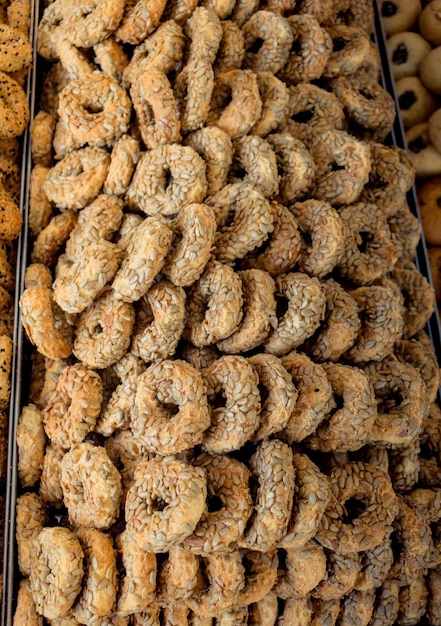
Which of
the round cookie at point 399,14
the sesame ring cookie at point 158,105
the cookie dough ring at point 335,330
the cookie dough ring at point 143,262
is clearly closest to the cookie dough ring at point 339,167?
the cookie dough ring at point 335,330

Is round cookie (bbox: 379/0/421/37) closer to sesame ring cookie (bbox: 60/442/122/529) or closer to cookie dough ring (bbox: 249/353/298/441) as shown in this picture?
cookie dough ring (bbox: 249/353/298/441)

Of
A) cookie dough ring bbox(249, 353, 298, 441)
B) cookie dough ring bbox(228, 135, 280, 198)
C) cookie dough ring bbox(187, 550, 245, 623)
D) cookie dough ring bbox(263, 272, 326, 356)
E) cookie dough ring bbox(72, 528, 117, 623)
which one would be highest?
cookie dough ring bbox(228, 135, 280, 198)

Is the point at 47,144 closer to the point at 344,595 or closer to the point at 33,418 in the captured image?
the point at 33,418

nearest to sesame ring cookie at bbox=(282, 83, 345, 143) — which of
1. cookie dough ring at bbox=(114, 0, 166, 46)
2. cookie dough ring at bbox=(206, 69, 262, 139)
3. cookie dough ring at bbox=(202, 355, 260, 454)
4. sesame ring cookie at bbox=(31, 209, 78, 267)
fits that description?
cookie dough ring at bbox=(206, 69, 262, 139)

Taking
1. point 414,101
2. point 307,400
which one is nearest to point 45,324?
point 307,400

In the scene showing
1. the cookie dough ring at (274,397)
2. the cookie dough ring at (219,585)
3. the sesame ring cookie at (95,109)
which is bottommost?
the cookie dough ring at (219,585)

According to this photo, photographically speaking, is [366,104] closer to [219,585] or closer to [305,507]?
[305,507]

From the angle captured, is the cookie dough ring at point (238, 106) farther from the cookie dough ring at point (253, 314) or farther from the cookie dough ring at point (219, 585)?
the cookie dough ring at point (219, 585)
